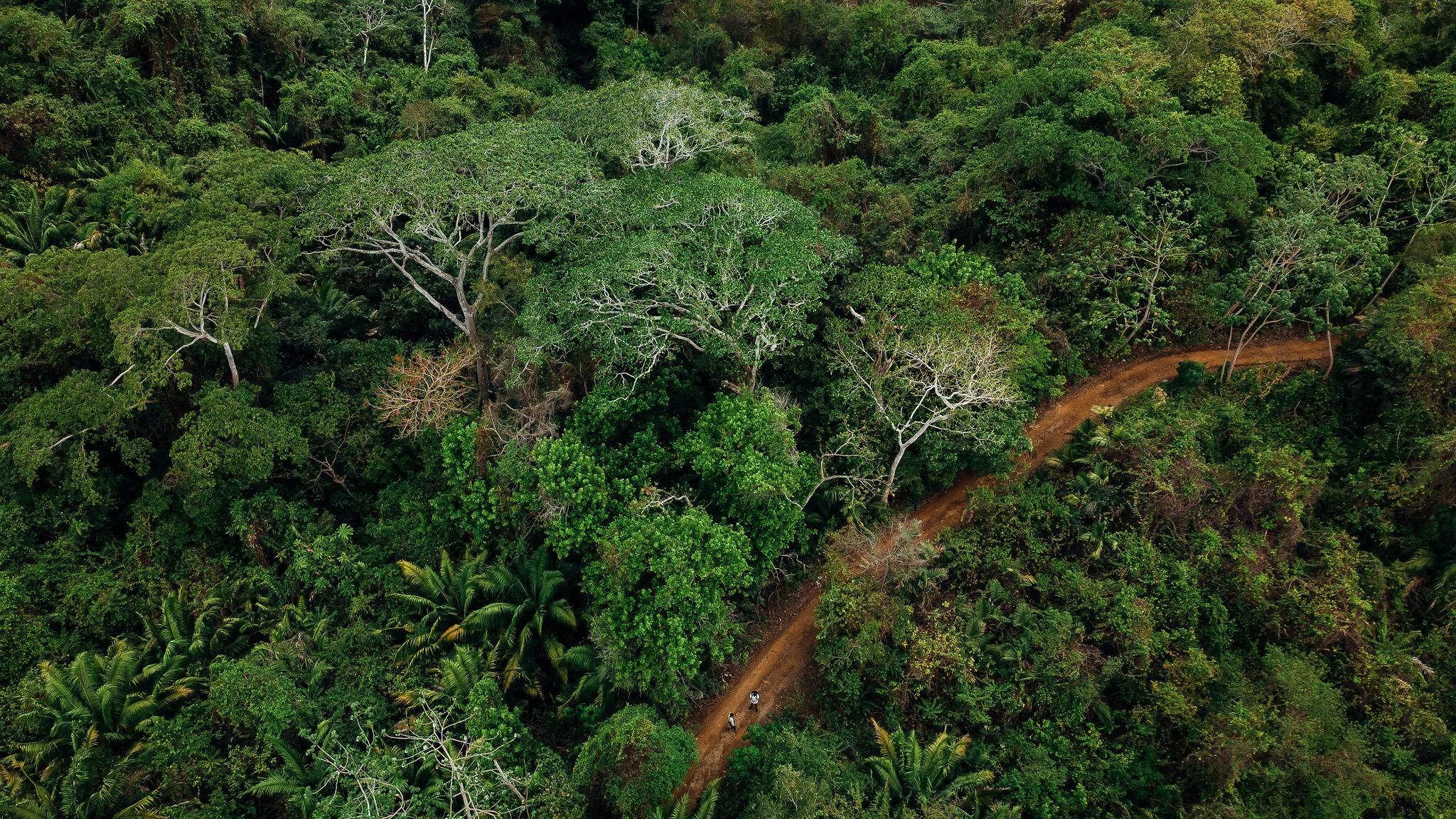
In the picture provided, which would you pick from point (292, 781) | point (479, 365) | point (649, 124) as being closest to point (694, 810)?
point (292, 781)

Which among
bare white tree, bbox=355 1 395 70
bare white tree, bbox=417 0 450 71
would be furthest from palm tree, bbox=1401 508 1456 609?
bare white tree, bbox=355 1 395 70

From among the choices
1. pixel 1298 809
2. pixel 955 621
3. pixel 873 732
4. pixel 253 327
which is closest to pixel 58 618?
pixel 253 327

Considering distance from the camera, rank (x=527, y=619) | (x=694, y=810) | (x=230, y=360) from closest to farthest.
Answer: (x=694, y=810) → (x=527, y=619) → (x=230, y=360)

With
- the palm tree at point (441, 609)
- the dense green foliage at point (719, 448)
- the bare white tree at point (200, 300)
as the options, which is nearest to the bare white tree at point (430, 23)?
the dense green foliage at point (719, 448)

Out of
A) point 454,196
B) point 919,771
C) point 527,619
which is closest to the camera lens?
point 919,771

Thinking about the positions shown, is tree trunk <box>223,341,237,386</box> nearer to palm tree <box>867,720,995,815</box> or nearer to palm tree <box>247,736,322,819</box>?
palm tree <box>247,736,322,819</box>

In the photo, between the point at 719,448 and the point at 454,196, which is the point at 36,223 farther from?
the point at 719,448
